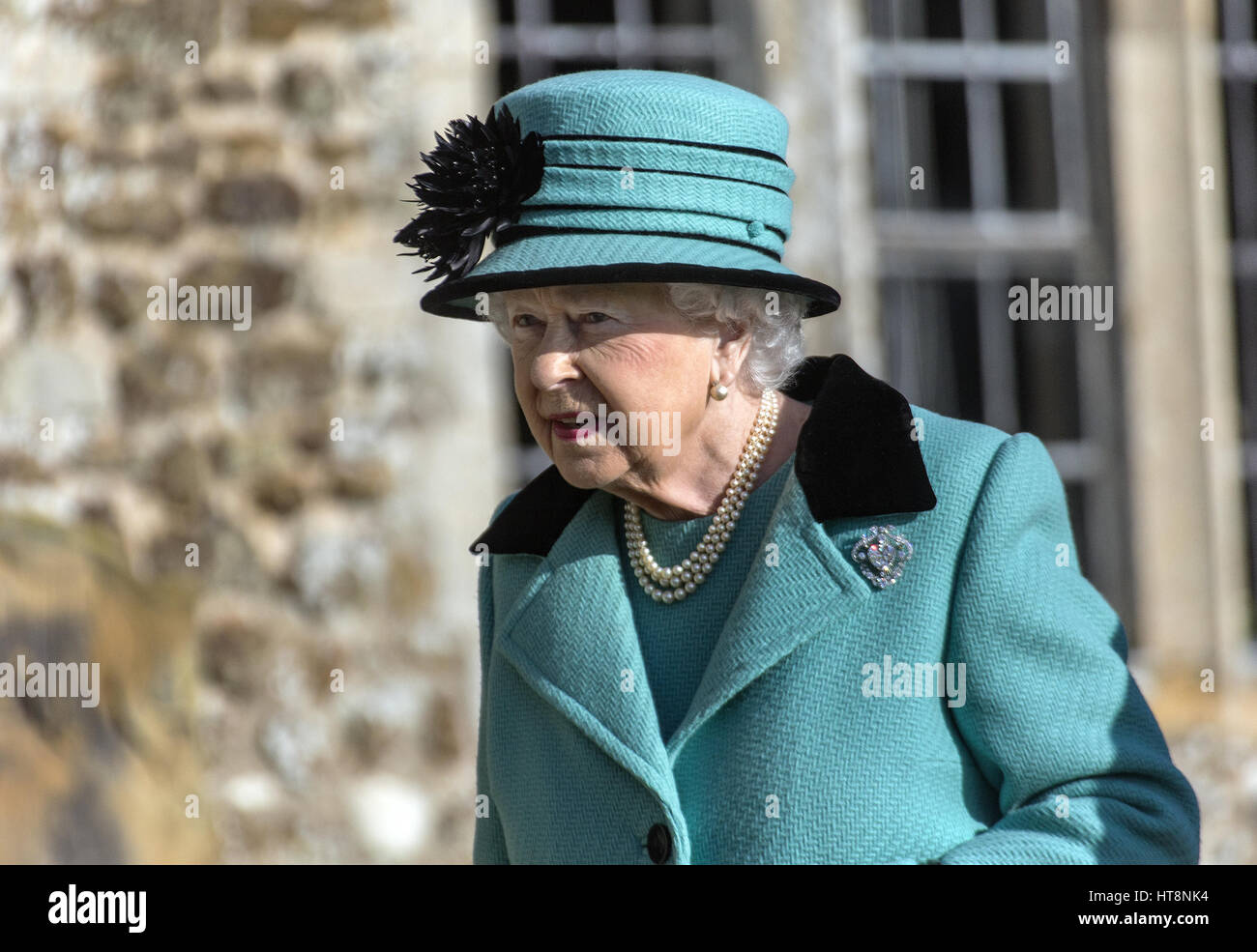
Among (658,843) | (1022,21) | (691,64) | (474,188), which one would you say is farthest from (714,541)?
(1022,21)

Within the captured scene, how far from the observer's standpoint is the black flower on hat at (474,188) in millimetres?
2018

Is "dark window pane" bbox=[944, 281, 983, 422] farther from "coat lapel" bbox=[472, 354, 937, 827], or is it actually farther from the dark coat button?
the dark coat button

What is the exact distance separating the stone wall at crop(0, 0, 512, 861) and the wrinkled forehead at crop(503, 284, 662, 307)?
7.64ft

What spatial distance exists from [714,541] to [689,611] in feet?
0.33

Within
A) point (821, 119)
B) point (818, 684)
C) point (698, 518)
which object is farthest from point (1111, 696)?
point (821, 119)

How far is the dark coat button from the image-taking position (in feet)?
6.33

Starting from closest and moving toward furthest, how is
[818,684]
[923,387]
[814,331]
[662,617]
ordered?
1. [818,684]
2. [662,617]
3. [814,331]
4. [923,387]

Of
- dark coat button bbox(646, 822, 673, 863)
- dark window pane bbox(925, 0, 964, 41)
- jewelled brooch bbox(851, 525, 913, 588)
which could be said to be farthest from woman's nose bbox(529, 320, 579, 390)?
dark window pane bbox(925, 0, 964, 41)

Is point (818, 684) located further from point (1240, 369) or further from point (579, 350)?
point (1240, 369)

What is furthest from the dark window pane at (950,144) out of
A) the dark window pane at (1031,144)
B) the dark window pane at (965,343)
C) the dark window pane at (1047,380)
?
the dark window pane at (1047,380)

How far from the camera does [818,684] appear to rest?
1.94 m

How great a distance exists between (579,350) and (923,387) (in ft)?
10.4
